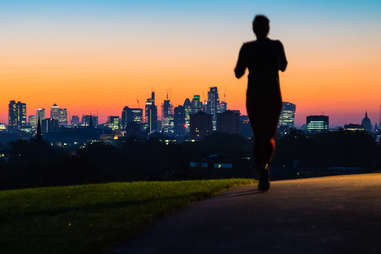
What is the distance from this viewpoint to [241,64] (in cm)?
899

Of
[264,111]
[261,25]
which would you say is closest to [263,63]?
[261,25]

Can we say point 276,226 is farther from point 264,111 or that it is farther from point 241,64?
point 241,64

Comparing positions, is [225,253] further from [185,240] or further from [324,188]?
[324,188]

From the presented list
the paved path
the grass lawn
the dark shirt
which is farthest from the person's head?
the grass lawn

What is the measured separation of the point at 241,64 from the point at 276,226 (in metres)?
3.59

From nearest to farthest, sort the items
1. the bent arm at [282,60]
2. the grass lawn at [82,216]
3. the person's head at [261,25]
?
the grass lawn at [82,216]
the bent arm at [282,60]
the person's head at [261,25]

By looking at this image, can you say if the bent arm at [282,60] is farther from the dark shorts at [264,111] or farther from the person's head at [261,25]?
the dark shorts at [264,111]

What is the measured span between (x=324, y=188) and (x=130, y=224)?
12.8 feet

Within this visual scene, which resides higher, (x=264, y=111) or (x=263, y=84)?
(x=263, y=84)

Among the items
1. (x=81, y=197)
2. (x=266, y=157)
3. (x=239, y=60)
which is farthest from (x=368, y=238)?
(x=81, y=197)

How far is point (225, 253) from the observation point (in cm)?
515

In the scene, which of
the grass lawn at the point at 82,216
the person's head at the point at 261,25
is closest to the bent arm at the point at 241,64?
the person's head at the point at 261,25

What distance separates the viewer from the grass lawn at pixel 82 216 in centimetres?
611

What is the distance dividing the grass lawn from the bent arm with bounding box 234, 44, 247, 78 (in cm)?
230
